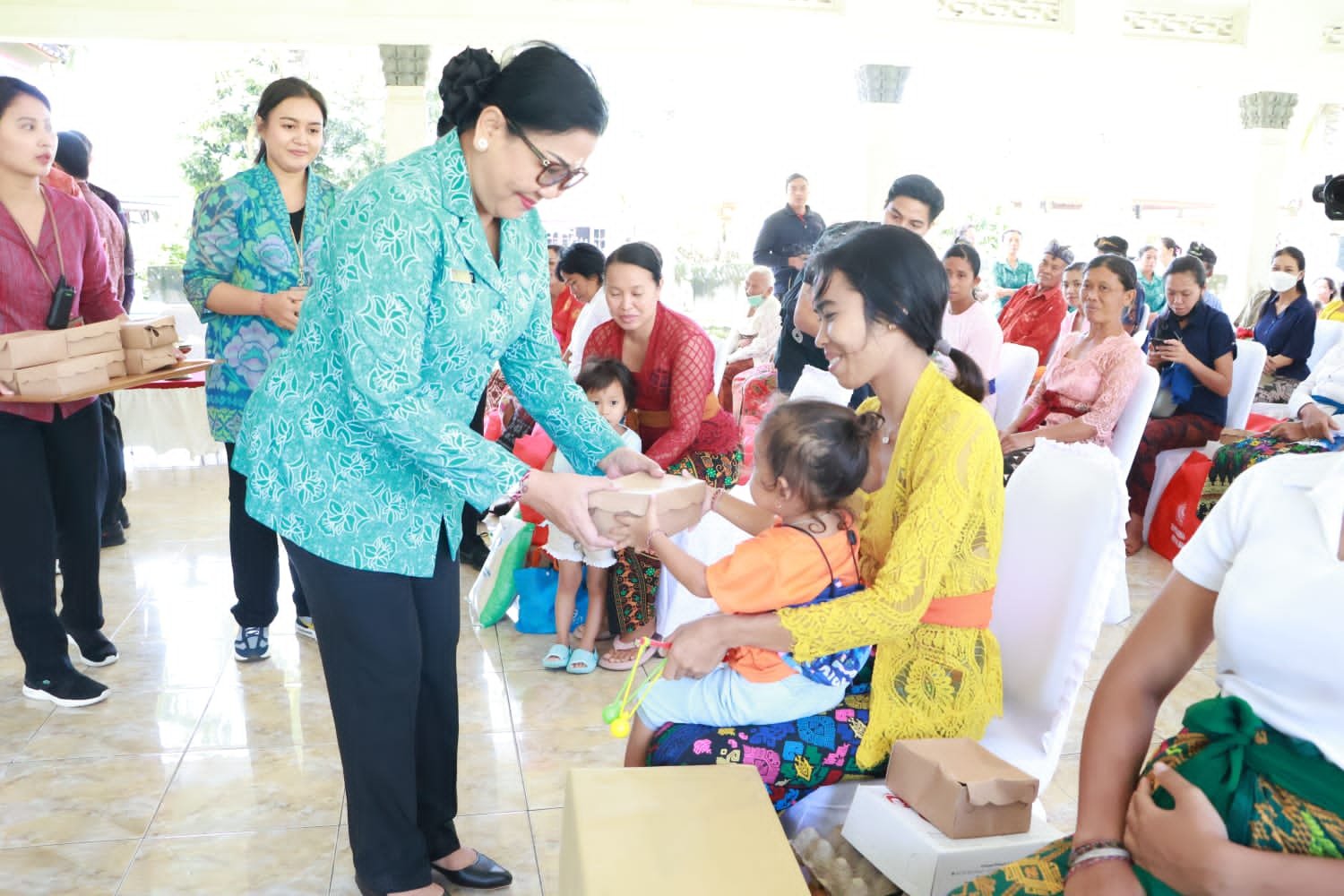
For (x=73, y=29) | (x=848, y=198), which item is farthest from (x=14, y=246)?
(x=848, y=198)

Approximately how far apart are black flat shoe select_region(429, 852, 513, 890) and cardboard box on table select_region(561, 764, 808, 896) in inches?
24.3

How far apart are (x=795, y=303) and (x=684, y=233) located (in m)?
7.82

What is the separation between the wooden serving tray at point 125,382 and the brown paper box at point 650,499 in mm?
1612

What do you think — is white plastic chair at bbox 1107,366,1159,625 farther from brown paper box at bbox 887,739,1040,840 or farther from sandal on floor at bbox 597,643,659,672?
brown paper box at bbox 887,739,1040,840

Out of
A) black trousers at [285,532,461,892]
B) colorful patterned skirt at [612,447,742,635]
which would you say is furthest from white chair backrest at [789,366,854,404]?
black trousers at [285,532,461,892]

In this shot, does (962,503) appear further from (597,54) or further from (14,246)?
(597,54)

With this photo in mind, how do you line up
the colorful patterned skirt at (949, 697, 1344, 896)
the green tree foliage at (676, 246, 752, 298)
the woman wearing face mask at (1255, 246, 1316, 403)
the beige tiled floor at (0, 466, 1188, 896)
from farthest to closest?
the green tree foliage at (676, 246, 752, 298) < the woman wearing face mask at (1255, 246, 1316, 403) < the beige tiled floor at (0, 466, 1188, 896) < the colorful patterned skirt at (949, 697, 1344, 896)

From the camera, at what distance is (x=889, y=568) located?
5.21 feet

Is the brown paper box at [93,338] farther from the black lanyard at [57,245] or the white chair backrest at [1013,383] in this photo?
the white chair backrest at [1013,383]

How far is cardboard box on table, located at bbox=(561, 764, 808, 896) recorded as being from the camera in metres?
1.27

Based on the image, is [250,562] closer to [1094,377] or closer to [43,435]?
[43,435]

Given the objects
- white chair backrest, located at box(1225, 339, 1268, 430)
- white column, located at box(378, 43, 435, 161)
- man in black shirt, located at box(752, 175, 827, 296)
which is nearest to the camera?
white chair backrest, located at box(1225, 339, 1268, 430)

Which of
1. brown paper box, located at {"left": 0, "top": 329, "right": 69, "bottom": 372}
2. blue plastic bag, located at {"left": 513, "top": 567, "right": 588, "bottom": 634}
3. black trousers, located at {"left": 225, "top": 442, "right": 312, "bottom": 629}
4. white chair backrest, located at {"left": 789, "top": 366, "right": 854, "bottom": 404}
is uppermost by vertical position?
brown paper box, located at {"left": 0, "top": 329, "right": 69, "bottom": 372}

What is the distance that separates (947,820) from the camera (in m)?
1.43
